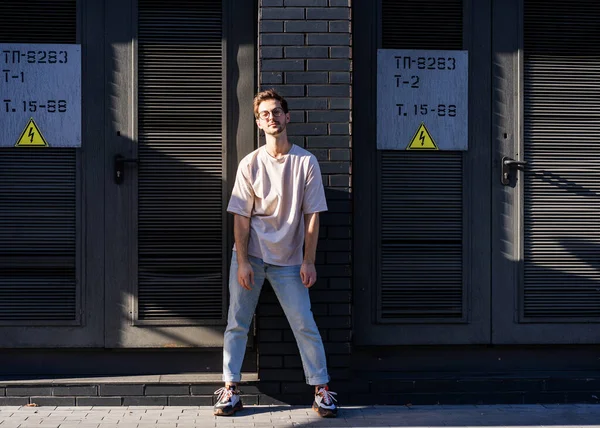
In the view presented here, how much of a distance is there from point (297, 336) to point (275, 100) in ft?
5.10

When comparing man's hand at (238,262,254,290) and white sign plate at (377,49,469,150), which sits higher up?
white sign plate at (377,49,469,150)

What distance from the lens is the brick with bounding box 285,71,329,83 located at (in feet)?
21.1

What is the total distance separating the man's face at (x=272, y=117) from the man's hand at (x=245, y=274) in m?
0.88

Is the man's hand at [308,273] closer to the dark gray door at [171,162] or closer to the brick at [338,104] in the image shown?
the dark gray door at [171,162]

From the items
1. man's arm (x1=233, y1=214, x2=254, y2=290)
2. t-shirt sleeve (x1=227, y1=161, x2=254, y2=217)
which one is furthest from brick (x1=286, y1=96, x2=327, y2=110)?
man's arm (x1=233, y1=214, x2=254, y2=290)

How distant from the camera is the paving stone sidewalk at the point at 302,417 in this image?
5.88 m

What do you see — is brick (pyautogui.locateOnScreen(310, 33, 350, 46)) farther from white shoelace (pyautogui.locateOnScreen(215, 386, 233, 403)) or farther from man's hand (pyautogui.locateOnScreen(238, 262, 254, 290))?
white shoelace (pyautogui.locateOnScreen(215, 386, 233, 403))

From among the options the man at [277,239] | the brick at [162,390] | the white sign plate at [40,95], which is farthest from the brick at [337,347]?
the white sign plate at [40,95]

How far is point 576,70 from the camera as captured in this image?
6.88 meters

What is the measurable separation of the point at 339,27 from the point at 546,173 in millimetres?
1893

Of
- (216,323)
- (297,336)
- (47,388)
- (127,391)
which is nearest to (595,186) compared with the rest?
(297,336)

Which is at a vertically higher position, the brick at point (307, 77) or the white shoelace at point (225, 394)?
the brick at point (307, 77)

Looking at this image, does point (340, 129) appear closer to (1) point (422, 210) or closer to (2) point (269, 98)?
(2) point (269, 98)

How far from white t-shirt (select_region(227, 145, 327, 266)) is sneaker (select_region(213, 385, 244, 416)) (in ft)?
2.97
